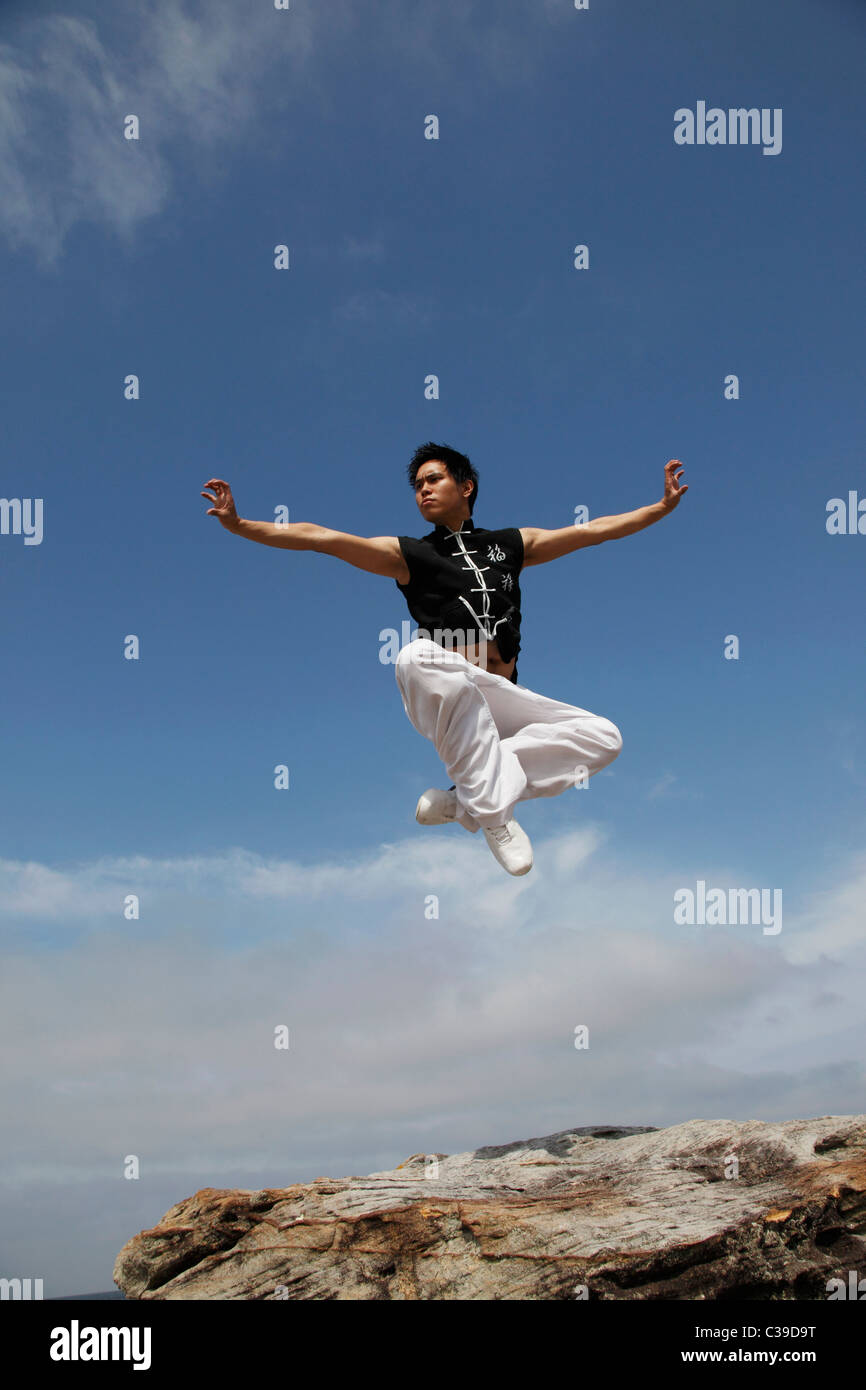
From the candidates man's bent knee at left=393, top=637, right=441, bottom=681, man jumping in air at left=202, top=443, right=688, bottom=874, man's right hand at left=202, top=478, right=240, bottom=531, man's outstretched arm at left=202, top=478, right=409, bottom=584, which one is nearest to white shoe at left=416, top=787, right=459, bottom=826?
man jumping in air at left=202, top=443, right=688, bottom=874

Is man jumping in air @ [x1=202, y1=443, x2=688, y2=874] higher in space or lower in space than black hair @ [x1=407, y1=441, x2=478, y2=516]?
lower

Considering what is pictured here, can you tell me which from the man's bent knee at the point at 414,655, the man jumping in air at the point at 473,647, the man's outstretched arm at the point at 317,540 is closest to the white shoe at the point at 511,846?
the man jumping in air at the point at 473,647

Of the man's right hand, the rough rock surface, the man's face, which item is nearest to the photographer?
the rough rock surface

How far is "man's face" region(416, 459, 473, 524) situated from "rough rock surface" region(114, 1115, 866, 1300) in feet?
17.1

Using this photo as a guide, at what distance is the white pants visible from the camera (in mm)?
6707

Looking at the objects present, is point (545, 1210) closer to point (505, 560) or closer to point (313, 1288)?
point (313, 1288)

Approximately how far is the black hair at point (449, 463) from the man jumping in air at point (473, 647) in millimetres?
12

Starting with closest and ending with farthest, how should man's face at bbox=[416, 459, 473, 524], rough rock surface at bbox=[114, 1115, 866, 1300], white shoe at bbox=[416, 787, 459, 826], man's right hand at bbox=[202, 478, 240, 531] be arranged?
rough rock surface at bbox=[114, 1115, 866, 1300], man's right hand at bbox=[202, 478, 240, 531], white shoe at bbox=[416, 787, 459, 826], man's face at bbox=[416, 459, 473, 524]

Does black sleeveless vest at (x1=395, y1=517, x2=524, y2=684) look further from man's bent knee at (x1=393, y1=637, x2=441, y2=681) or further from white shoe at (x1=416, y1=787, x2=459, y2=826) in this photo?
white shoe at (x1=416, y1=787, x2=459, y2=826)

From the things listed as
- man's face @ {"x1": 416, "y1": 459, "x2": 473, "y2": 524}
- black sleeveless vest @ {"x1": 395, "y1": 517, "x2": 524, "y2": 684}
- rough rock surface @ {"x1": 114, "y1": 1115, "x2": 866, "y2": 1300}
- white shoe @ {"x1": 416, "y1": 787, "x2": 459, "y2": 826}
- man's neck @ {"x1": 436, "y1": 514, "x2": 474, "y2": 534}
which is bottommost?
rough rock surface @ {"x1": 114, "y1": 1115, "x2": 866, "y2": 1300}

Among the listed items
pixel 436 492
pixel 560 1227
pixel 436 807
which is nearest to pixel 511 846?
pixel 436 807

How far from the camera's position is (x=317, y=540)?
688 cm

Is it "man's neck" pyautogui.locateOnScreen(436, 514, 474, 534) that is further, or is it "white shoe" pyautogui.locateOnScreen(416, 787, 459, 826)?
"man's neck" pyautogui.locateOnScreen(436, 514, 474, 534)

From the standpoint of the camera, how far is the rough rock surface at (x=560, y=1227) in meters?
5.80
